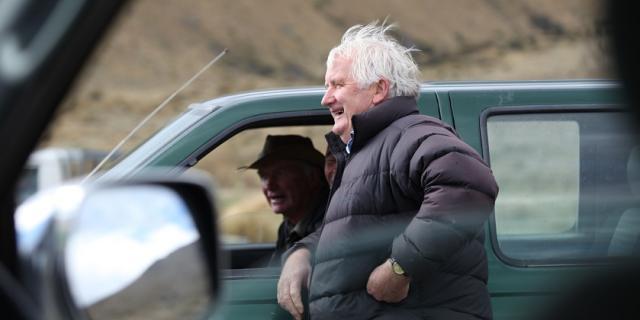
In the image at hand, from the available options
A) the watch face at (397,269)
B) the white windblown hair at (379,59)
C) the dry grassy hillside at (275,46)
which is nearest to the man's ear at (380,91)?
the white windblown hair at (379,59)

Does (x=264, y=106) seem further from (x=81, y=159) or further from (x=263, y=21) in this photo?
(x=263, y=21)

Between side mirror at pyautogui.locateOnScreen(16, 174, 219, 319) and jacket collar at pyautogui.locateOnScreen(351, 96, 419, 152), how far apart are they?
2.02 m

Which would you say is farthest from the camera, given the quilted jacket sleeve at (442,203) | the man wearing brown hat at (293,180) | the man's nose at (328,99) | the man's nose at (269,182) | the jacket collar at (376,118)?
the man's nose at (269,182)

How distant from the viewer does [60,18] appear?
1.51 meters

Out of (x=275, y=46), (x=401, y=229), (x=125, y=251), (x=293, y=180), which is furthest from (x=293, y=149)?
(x=275, y=46)

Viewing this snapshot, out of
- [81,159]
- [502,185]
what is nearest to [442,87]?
[502,185]

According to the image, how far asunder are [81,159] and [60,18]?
1096 centimetres

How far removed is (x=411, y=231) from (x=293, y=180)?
1324 millimetres

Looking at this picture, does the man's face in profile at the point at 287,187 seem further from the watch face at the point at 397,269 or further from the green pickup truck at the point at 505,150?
the watch face at the point at 397,269

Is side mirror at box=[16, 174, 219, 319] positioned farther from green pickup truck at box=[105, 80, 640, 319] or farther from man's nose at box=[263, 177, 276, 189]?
man's nose at box=[263, 177, 276, 189]

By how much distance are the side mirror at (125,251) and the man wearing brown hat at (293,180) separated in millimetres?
2847

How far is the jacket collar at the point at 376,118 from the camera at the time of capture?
3.71 meters

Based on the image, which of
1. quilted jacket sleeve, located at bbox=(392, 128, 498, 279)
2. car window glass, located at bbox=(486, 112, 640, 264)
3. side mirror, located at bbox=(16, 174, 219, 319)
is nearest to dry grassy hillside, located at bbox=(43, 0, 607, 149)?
car window glass, located at bbox=(486, 112, 640, 264)

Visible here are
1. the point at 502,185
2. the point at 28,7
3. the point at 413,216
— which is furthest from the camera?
the point at 502,185
